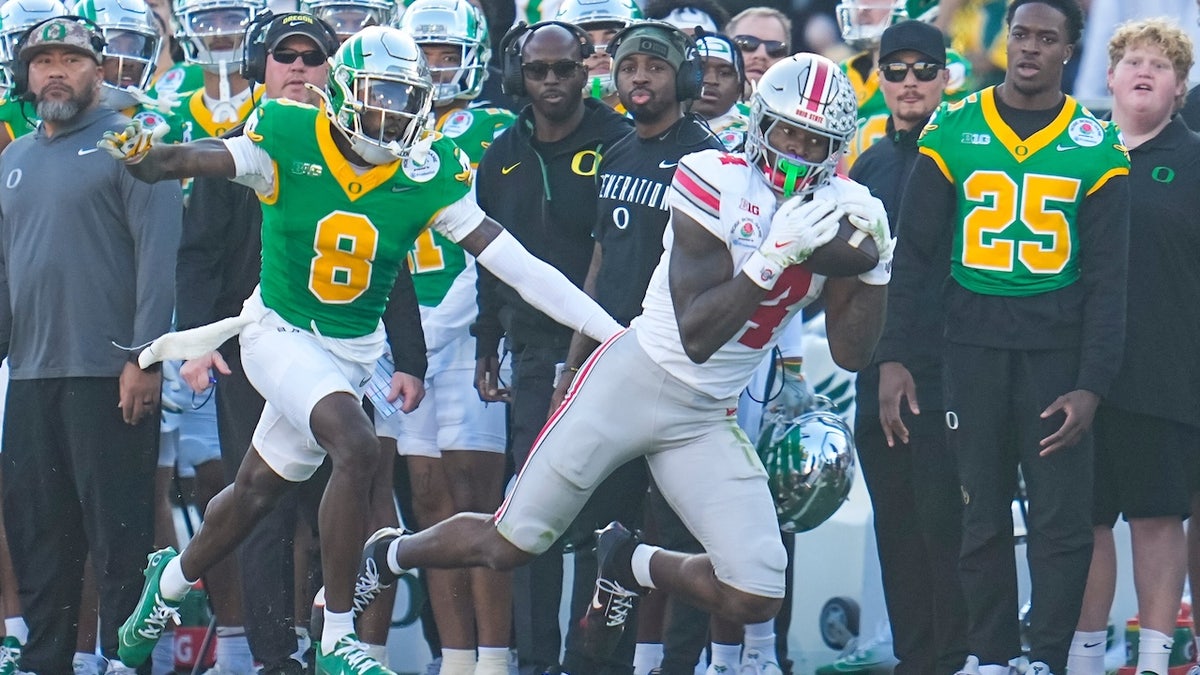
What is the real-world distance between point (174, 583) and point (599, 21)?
2709 millimetres

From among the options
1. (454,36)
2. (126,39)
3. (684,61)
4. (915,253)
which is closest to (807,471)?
(915,253)

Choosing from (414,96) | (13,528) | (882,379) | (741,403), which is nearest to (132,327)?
(13,528)

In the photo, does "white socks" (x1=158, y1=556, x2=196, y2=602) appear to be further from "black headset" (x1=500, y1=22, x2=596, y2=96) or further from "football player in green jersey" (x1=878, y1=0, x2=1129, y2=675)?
"football player in green jersey" (x1=878, y1=0, x2=1129, y2=675)

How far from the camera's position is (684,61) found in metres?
6.80

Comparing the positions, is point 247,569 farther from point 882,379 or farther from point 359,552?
point 882,379

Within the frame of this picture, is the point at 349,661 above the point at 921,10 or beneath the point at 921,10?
beneath

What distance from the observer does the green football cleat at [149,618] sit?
6410 mm

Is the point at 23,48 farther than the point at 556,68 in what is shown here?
Yes

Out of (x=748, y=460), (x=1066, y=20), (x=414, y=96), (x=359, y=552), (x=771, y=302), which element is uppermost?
(x=1066, y=20)

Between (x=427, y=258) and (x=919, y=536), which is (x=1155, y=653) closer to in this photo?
(x=919, y=536)

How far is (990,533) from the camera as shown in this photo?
6.41 metres

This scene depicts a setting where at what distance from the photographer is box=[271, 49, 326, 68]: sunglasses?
285 inches

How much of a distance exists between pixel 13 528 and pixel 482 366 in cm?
170

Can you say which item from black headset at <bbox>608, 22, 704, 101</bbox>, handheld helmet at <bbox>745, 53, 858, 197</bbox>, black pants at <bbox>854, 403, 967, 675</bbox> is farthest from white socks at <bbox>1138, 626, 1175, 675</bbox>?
black headset at <bbox>608, 22, 704, 101</bbox>
